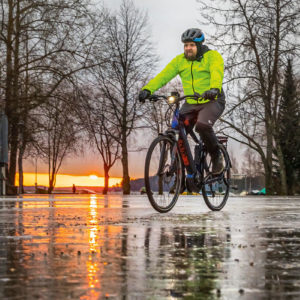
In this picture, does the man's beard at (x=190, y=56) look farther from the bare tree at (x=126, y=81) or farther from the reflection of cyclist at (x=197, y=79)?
the bare tree at (x=126, y=81)

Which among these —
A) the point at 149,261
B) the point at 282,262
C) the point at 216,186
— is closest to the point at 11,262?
the point at 149,261

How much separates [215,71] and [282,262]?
495cm

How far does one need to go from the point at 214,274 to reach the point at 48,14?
22.9 meters

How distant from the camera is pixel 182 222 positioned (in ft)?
22.5

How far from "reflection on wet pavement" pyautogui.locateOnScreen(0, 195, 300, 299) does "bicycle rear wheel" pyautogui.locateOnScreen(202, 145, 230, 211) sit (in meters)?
2.79

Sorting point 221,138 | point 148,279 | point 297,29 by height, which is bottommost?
point 148,279

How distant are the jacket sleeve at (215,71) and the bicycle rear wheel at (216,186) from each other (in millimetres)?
1156

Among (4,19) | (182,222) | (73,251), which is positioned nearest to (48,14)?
(4,19)

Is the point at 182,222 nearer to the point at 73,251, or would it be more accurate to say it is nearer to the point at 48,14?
the point at 73,251

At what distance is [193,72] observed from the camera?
8.62 m

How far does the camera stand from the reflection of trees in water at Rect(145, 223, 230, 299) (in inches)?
111

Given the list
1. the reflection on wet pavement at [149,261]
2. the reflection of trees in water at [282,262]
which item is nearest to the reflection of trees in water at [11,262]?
the reflection on wet pavement at [149,261]

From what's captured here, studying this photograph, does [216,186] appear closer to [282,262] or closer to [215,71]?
[215,71]

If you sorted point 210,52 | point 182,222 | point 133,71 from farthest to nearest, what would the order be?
1. point 133,71
2. point 210,52
3. point 182,222
